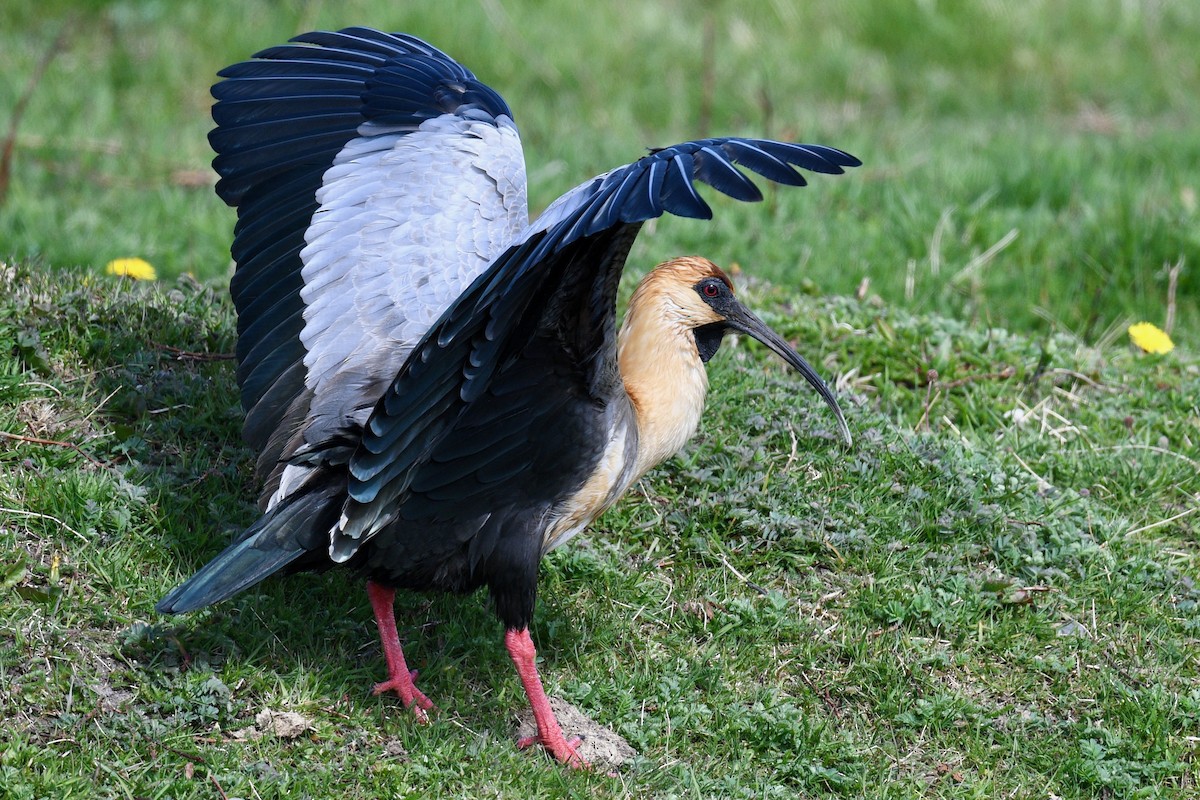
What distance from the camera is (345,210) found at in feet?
13.8

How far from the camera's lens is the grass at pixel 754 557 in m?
3.59

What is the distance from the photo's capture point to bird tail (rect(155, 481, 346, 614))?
11.2 feet

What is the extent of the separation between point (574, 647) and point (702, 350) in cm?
103

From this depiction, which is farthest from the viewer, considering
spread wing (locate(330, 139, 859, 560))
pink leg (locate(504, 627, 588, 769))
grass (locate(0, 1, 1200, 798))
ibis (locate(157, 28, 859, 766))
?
pink leg (locate(504, 627, 588, 769))

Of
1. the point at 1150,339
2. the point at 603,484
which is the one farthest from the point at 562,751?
the point at 1150,339

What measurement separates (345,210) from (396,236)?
0.65 ft

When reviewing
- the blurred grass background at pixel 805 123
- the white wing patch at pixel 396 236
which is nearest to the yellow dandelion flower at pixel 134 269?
the blurred grass background at pixel 805 123

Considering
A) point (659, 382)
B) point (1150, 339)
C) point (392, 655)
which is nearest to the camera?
point (392, 655)

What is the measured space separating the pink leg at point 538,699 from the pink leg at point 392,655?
297 mm

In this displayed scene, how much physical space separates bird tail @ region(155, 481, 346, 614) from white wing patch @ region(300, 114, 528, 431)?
0.92 feet

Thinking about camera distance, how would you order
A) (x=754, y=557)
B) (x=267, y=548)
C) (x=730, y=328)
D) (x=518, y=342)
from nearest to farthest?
(x=518, y=342), (x=267, y=548), (x=730, y=328), (x=754, y=557)

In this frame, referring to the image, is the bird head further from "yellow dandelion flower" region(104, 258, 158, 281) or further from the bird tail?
"yellow dandelion flower" region(104, 258, 158, 281)

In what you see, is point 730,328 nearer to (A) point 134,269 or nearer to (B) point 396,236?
(B) point 396,236

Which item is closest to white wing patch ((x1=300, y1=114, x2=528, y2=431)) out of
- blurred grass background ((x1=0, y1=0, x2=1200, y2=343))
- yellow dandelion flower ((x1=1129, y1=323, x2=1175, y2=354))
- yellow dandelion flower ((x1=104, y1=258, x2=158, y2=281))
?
yellow dandelion flower ((x1=104, y1=258, x2=158, y2=281))
